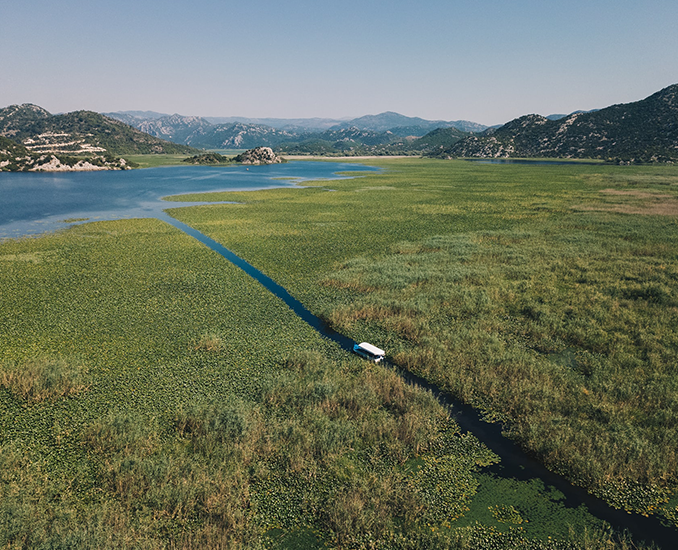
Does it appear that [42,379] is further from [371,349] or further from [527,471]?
[527,471]

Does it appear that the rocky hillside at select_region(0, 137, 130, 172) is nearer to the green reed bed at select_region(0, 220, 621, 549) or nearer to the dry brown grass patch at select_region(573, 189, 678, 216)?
the green reed bed at select_region(0, 220, 621, 549)

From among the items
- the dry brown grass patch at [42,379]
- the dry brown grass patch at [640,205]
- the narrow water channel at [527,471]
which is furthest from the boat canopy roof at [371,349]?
the dry brown grass patch at [640,205]

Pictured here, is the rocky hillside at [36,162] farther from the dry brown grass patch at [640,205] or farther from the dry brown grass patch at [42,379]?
the dry brown grass patch at [640,205]

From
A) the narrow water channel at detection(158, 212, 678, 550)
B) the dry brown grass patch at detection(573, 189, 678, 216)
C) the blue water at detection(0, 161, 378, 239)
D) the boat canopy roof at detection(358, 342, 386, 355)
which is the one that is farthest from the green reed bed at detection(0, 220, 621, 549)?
the dry brown grass patch at detection(573, 189, 678, 216)

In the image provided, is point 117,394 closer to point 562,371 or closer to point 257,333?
point 257,333

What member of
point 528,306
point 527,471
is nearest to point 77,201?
point 528,306

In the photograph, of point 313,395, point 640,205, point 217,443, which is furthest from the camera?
point 640,205

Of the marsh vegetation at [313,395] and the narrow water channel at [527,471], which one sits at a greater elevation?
the marsh vegetation at [313,395]
